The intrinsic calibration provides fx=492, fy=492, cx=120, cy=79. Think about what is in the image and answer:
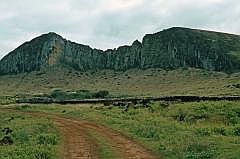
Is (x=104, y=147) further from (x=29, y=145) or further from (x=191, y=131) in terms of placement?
(x=191, y=131)

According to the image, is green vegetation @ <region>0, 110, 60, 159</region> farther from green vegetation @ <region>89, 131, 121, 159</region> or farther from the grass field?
the grass field

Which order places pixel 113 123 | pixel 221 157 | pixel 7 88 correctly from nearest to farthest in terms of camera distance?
1. pixel 221 157
2. pixel 113 123
3. pixel 7 88

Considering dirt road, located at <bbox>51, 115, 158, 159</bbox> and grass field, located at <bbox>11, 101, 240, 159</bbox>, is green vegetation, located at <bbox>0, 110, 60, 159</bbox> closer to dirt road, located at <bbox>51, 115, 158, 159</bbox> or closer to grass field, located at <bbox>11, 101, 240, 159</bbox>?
dirt road, located at <bbox>51, 115, 158, 159</bbox>

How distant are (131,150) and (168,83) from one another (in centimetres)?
14477

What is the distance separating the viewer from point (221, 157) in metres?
21.3

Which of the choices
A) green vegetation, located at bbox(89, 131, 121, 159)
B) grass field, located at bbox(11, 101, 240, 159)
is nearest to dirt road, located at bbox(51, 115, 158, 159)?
green vegetation, located at bbox(89, 131, 121, 159)

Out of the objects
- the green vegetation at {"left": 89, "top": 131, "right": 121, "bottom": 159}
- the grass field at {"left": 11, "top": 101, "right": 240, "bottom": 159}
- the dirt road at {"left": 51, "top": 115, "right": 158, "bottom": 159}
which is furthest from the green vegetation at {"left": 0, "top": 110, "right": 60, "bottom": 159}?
the grass field at {"left": 11, "top": 101, "right": 240, "bottom": 159}

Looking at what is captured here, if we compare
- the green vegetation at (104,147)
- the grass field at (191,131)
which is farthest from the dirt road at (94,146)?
the grass field at (191,131)

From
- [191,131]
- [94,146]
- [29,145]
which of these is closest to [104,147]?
[94,146]

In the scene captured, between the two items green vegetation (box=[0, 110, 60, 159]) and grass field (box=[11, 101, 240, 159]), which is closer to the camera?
green vegetation (box=[0, 110, 60, 159])

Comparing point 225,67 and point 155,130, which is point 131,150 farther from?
point 225,67

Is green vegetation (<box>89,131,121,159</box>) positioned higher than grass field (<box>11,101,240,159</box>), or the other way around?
grass field (<box>11,101,240,159</box>)

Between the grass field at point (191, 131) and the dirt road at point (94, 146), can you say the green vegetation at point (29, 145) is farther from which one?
the grass field at point (191, 131)

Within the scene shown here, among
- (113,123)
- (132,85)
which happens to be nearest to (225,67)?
(132,85)
